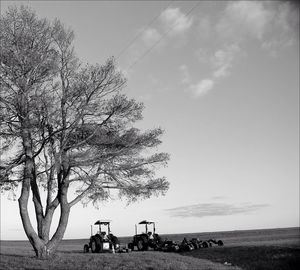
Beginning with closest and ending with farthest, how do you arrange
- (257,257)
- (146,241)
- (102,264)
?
(102,264) < (257,257) < (146,241)

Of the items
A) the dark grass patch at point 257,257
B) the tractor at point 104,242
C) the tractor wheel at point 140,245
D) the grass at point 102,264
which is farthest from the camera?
the tractor wheel at point 140,245

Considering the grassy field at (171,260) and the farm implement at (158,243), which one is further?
the farm implement at (158,243)

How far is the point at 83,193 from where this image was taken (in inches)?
806

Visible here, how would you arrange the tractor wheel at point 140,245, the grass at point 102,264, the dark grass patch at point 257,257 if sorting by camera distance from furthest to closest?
the tractor wheel at point 140,245 → the dark grass patch at point 257,257 → the grass at point 102,264

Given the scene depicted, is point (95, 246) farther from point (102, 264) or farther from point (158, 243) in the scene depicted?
point (102, 264)

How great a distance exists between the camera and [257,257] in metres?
21.8

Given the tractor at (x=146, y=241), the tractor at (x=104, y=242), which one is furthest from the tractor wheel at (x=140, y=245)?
the tractor at (x=104, y=242)

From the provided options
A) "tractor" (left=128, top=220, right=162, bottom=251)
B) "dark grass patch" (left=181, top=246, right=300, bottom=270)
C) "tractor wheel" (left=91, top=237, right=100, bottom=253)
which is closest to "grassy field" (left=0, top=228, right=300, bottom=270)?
"dark grass patch" (left=181, top=246, right=300, bottom=270)

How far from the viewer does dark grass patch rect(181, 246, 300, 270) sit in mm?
19295

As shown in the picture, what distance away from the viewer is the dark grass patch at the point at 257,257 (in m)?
19.3

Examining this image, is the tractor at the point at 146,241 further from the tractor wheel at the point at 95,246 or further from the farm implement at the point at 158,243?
the tractor wheel at the point at 95,246

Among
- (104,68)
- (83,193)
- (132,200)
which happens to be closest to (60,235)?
(83,193)

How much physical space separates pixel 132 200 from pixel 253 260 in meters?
7.02

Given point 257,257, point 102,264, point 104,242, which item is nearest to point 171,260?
point 102,264
